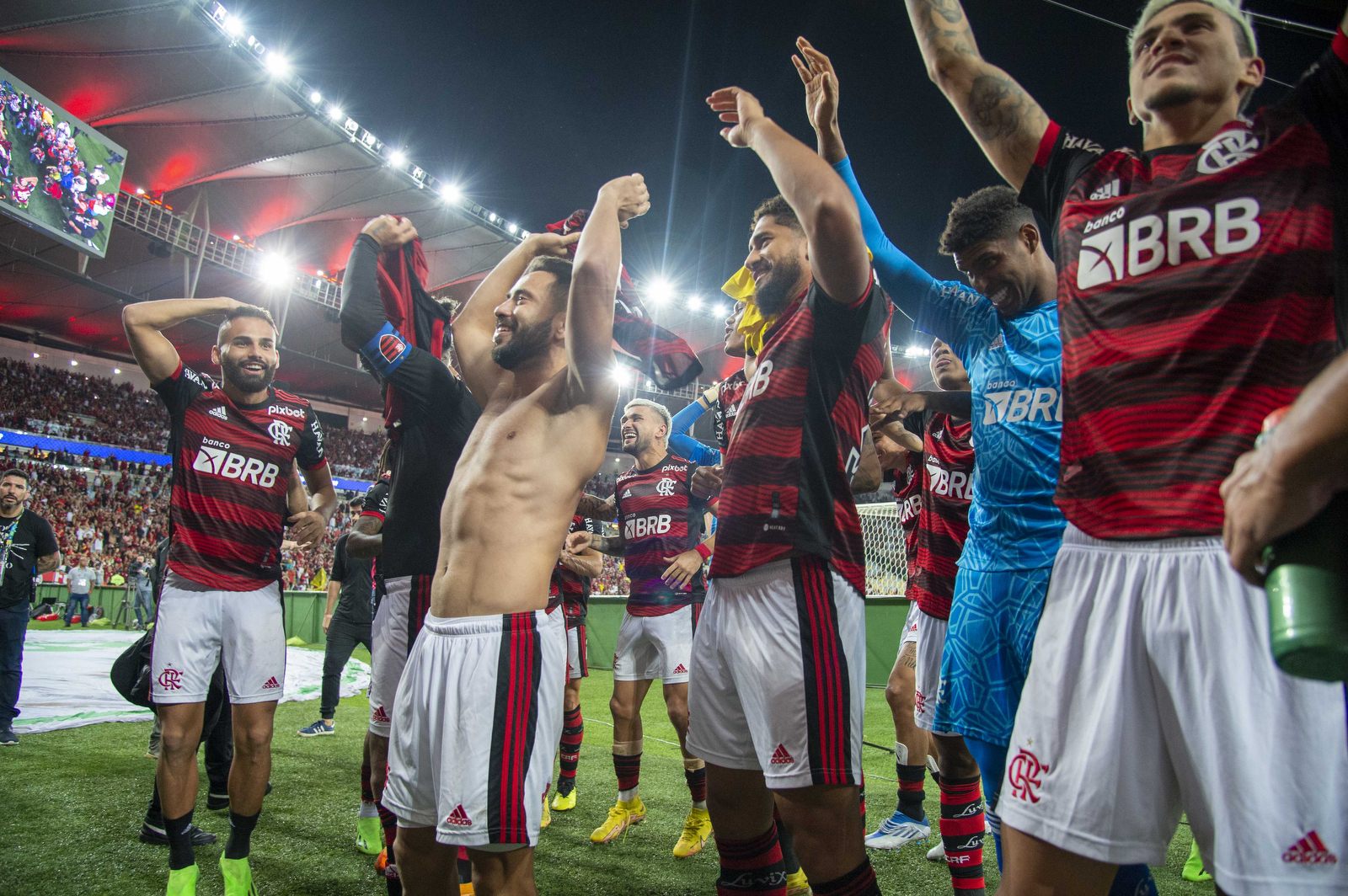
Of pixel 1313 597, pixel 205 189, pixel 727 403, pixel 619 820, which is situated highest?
pixel 205 189

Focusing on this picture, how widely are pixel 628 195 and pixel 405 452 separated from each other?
4.92ft

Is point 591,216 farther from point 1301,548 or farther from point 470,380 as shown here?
point 1301,548

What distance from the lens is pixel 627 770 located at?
4.41 m

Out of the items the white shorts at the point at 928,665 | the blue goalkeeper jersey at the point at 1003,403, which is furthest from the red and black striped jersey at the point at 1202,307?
the white shorts at the point at 928,665

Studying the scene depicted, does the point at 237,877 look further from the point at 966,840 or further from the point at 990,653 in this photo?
the point at 990,653

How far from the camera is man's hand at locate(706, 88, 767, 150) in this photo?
2355 mm

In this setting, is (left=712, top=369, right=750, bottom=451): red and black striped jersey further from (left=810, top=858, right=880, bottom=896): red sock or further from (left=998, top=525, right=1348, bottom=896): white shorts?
(left=998, top=525, right=1348, bottom=896): white shorts

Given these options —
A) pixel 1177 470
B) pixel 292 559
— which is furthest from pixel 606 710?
pixel 292 559

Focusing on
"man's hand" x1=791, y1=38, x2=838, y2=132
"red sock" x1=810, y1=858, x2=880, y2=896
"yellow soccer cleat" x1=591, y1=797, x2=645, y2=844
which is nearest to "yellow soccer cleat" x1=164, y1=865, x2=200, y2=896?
"yellow soccer cleat" x1=591, y1=797, x2=645, y2=844

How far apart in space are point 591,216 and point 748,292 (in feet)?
3.42

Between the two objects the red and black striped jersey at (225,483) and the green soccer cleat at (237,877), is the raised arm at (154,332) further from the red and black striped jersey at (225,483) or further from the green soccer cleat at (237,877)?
the green soccer cleat at (237,877)

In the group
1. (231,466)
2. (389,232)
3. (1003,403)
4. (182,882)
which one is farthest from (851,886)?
(231,466)

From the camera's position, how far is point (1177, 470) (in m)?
1.31

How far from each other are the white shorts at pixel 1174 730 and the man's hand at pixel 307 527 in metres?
3.66
